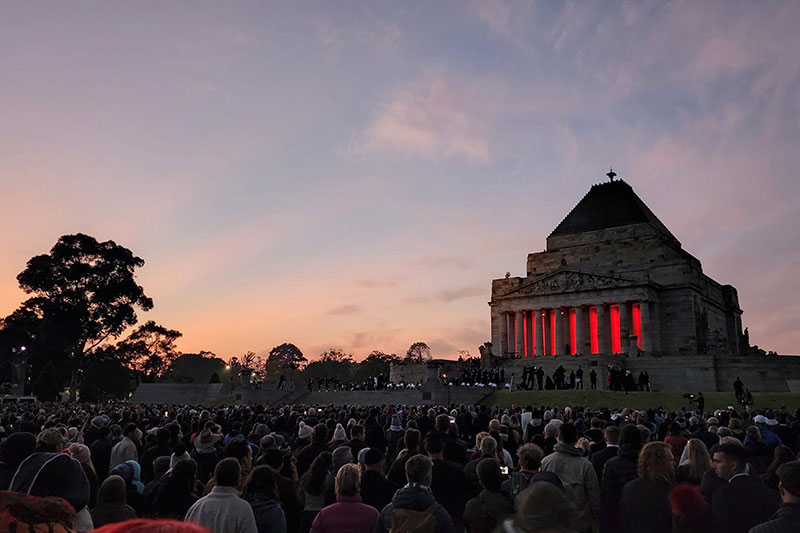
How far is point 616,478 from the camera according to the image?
8.05 metres

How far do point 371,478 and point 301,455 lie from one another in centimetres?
248

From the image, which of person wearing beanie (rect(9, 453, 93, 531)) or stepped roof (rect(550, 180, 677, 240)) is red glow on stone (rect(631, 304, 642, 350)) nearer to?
stepped roof (rect(550, 180, 677, 240))

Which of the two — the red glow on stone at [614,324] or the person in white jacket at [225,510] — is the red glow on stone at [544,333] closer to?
the red glow on stone at [614,324]

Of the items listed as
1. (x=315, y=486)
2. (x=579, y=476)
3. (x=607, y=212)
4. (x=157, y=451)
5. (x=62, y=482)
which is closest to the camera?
(x=62, y=482)

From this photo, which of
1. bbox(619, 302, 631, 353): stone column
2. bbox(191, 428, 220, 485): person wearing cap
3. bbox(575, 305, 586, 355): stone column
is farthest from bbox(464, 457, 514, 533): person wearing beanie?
bbox(575, 305, 586, 355): stone column

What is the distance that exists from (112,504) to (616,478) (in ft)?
19.1

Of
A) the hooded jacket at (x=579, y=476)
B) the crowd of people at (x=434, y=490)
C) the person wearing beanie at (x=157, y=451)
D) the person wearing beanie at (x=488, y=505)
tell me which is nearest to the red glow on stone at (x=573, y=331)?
the crowd of people at (x=434, y=490)

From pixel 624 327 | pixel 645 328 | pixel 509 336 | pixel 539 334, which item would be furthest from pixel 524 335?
pixel 645 328

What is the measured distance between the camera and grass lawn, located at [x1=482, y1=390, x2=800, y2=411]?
38.1 meters

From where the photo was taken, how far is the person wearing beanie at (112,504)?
20.7 ft

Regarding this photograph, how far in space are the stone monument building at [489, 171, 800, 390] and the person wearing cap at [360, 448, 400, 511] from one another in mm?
50412

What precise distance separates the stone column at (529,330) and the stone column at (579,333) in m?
6.07

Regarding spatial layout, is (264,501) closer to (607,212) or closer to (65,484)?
(65,484)

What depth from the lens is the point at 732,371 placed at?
52.2 m
